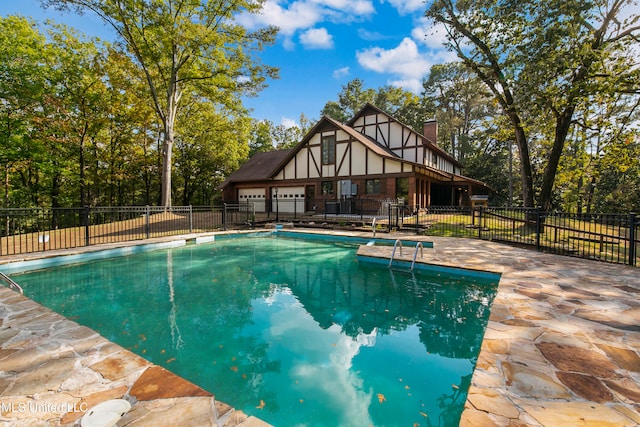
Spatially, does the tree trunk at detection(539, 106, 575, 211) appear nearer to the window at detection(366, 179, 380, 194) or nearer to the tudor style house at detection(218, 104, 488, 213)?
the tudor style house at detection(218, 104, 488, 213)

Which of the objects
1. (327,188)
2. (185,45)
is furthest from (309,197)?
(185,45)

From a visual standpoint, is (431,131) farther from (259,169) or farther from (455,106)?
(259,169)

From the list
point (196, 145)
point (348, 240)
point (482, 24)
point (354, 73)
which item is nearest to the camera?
point (348, 240)

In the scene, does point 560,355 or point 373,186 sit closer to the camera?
point 560,355

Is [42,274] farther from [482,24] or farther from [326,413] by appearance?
[482,24]

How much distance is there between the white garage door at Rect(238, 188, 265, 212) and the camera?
22.9m

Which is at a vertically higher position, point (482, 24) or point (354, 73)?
point (354, 73)

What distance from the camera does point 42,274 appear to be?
679cm

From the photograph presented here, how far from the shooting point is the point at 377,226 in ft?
45.9

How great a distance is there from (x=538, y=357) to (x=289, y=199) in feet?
62.4

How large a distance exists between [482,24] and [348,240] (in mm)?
11849

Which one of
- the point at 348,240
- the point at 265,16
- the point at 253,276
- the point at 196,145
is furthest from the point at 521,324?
the point at 196,145

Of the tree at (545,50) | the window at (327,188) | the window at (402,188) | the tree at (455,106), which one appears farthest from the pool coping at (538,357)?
the tree at (455,106)

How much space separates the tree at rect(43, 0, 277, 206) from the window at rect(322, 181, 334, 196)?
749 centimetres
